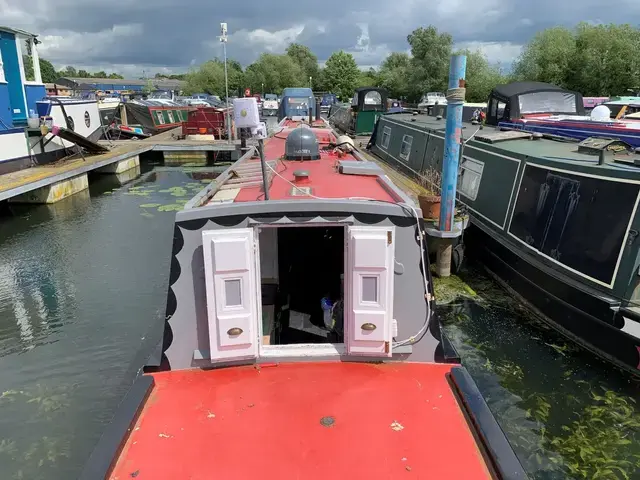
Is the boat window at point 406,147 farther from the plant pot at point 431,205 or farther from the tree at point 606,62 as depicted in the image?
the tree at point 606,62

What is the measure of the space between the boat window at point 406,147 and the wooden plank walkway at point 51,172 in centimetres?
1003

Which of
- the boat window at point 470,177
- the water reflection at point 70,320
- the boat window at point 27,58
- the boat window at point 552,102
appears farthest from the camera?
the boat window at point 27,58

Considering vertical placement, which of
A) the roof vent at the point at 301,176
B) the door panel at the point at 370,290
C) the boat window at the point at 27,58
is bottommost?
the door panel at the point at 370,290

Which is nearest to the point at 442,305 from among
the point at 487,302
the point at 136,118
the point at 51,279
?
the point at 487,302

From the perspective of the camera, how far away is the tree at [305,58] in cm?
8588

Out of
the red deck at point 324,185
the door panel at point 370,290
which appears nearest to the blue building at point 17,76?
the red deck at point 324,185

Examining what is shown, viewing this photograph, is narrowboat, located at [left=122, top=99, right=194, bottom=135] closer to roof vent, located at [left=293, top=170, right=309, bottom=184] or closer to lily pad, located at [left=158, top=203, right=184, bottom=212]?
lily pad, located at [left=158, top=203, right=184, bottom=212]

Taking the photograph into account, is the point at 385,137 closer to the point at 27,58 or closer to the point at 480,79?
the point at 27,58

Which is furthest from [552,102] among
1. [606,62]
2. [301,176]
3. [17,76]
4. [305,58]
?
[305,58]

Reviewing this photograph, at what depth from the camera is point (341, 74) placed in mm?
70500

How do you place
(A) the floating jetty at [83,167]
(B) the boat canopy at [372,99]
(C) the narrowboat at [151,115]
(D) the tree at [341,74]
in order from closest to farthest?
(A) the floating jetty at [83,167]
(B) the boat canopy at [372,99]
(C) the narrowboat at [151,115]
(D) the tree at [341,74]

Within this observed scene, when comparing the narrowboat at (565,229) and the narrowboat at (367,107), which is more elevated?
the narrowboat at (367,107)

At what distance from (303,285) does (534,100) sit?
31.4 ft

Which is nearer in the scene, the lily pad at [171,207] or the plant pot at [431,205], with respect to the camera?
the plant pot at [431,205]
